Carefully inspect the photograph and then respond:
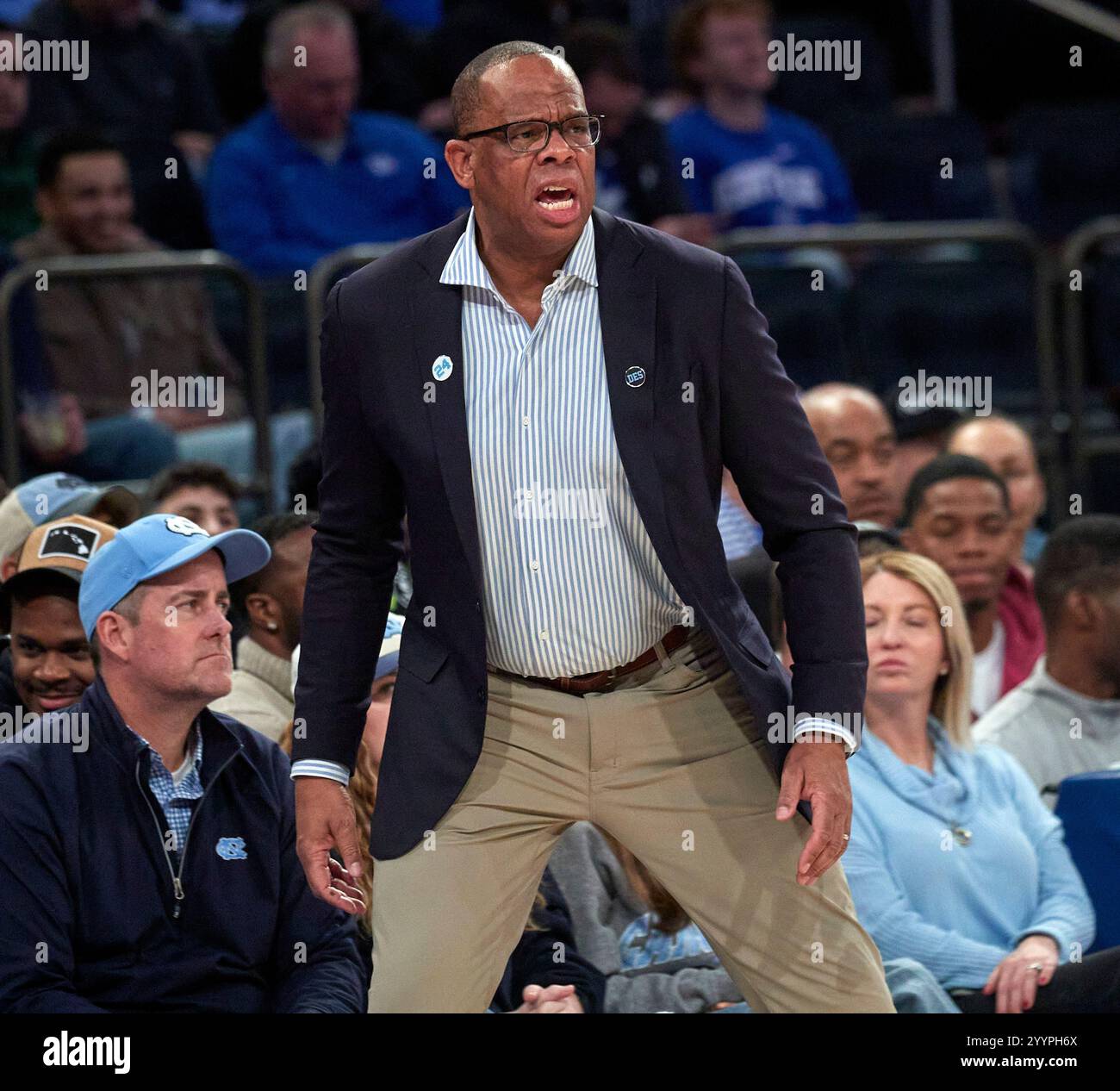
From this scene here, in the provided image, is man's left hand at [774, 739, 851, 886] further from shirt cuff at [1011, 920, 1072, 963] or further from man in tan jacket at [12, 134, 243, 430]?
man in tan jacket at [12, 134, 243, 430]

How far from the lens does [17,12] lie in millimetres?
7633

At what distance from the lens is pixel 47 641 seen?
4.01 meters

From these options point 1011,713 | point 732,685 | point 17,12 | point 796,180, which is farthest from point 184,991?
point 17,12

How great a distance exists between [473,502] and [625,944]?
1.48 m

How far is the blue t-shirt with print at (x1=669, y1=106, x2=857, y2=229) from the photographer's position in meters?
7.27

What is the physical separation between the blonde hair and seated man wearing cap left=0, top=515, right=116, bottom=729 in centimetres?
167

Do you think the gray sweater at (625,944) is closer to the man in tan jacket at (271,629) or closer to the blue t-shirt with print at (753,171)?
the man in tan jacket at (271,629)

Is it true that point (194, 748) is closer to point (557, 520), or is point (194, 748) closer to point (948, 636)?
point (557, 520)

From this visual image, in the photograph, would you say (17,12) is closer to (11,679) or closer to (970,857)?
(11,679)

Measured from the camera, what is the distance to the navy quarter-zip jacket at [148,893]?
10.5 ft

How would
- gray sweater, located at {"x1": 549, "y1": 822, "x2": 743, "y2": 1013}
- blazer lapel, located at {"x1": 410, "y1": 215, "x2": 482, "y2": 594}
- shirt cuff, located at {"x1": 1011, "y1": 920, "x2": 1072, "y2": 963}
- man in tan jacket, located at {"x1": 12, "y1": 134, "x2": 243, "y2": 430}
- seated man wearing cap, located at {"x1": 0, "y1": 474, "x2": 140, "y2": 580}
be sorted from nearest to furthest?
blazer lapel, located at {"x1": 410, "y1": 215, "x2": 482, "y2": 594} < gray sweater, located at {"x1": 549, "y1": 822, "x2": 743, "y2": 1013} < shirt cuff, located at {"x1": 1011, "y1": 920, "x2": 1072, "y2": 963} < seated man wearing cap, located at {"x1": 0, "y1": 474, "x2": 140, "y2": 580} < man in tan jacket, located at {"x1": 12, "y1": 134, "x2": 243, "y2": 430}

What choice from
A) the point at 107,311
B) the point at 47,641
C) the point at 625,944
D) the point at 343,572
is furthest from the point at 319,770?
the point at 107,311

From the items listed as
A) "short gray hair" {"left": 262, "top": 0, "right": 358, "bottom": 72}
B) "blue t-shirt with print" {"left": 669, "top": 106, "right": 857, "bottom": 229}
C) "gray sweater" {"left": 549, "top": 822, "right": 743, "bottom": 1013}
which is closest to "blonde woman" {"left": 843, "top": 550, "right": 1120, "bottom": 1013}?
"gray sweater" {"left": 549, "top": 822, "right": 743, "bottom": 1013}
